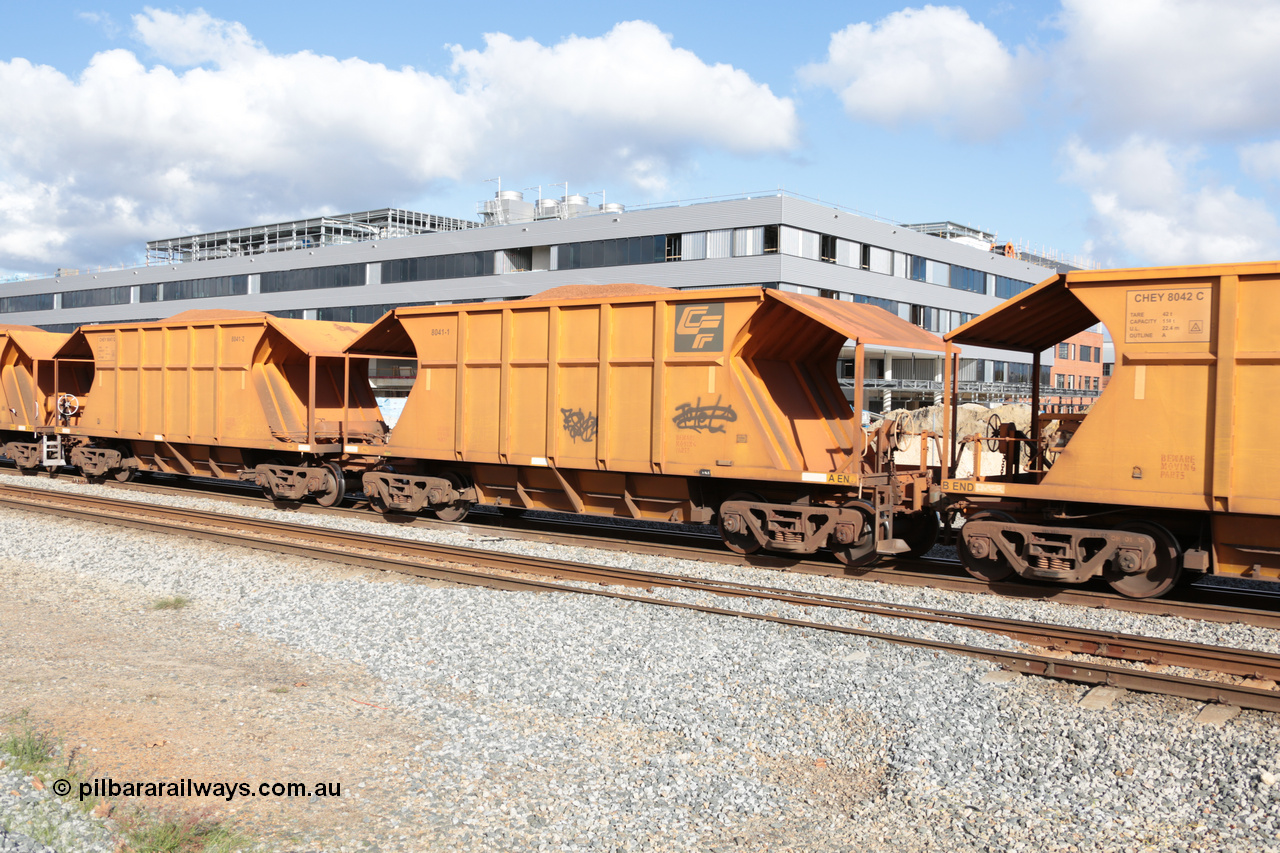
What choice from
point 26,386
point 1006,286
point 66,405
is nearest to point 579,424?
point 66,405

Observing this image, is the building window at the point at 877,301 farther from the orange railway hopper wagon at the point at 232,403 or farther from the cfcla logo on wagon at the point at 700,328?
the cfcla logo on wagon at the point at 700,328

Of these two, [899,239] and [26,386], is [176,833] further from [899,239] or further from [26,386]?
[899,239]

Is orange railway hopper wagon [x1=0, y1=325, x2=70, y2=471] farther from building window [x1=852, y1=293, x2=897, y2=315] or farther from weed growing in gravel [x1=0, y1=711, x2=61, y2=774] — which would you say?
building window [x1=852, y1=293, x2=897, y2=315]

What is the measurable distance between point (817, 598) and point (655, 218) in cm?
3912

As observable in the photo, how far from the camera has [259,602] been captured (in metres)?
9.97

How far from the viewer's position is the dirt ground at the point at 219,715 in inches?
197

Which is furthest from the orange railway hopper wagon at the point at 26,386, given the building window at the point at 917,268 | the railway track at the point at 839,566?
the building window at the point at 917,268

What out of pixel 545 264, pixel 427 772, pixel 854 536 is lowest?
A: pixel 427 772

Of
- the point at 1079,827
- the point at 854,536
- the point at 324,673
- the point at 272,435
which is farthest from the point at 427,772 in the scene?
the point at 272,435

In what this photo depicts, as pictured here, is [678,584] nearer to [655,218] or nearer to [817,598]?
[817,598]

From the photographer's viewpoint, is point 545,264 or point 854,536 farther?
point 545,264

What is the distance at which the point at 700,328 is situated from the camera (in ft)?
38.7

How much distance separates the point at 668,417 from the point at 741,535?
1850 millimetres

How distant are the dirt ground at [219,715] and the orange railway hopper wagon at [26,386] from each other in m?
15.5
